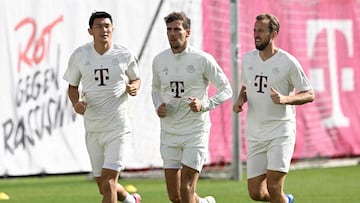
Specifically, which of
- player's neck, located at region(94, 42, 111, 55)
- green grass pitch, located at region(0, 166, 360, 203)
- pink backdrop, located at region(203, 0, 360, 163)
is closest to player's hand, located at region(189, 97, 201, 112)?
player's neck, located at region(94, 42, 111, 55)

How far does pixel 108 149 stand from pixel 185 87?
1095 millimetres

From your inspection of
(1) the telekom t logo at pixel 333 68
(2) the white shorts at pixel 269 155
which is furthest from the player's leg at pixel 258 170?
(1) the telekom t logo at pixel 333 68

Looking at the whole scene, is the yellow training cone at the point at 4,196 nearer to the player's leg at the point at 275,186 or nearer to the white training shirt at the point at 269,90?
the white training shirt at the point at 269,90

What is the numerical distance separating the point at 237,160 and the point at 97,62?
24.9 ft

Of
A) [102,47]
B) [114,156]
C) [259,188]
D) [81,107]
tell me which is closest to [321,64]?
[102,47]

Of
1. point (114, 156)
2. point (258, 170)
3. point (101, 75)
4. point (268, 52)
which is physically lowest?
point (258, 170)

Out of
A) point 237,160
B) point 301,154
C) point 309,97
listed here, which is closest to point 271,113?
point 309,97

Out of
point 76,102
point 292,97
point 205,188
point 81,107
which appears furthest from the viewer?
point 205,188

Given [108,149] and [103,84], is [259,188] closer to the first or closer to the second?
[108,149]

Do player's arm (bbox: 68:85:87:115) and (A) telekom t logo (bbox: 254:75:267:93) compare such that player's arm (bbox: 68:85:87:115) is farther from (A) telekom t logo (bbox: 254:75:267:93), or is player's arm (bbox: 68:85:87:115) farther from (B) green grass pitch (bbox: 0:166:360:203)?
(B) green grass pitch (bbox: 0:166:360:203)

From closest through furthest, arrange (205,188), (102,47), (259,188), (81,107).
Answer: (259,188) < (81,107) < (102,47) < (205,188)

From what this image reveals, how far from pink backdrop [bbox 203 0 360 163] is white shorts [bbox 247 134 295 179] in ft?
31.1

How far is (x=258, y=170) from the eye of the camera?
13.7 meters

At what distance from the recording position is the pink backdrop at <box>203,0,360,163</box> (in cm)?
2359
